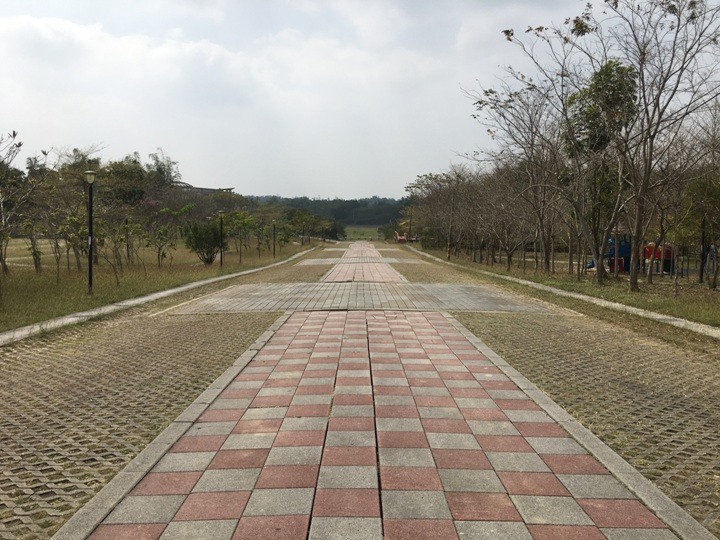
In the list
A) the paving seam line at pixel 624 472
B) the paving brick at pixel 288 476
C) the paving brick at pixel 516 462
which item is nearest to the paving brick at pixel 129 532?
the paving brick at pixel 288 476

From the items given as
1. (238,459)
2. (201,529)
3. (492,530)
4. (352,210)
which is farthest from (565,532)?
(352,210)

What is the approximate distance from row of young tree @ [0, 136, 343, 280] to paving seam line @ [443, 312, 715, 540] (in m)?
12.9

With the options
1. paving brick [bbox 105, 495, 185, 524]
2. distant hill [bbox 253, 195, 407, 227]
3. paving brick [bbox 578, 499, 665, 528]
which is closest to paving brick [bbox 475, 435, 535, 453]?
paving brick [bbox 578, 499, 665, 528]

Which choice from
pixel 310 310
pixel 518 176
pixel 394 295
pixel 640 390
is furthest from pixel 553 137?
pixel 640 390

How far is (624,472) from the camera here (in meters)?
3.19

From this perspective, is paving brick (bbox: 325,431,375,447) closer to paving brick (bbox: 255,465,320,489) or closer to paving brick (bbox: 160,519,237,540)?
paving brick (bbox: 255,465,320,489)

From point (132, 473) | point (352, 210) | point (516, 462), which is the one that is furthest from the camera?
point (352, 210)

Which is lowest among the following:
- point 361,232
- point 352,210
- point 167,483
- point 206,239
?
point 167,483

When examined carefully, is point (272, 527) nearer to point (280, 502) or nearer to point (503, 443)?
point (280, 502)

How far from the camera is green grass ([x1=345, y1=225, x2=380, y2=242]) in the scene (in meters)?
102

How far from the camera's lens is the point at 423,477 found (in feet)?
10.1

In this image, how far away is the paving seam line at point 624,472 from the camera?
261 centimetres

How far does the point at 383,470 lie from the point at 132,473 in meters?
1.46

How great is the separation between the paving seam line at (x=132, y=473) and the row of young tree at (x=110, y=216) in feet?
36.2
